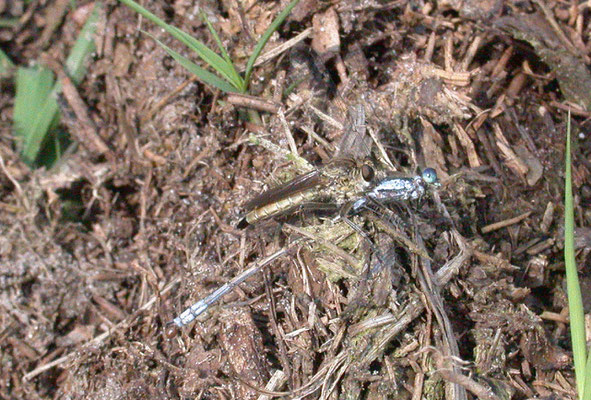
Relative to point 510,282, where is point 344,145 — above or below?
above

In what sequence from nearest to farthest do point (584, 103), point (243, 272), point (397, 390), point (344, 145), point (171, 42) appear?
point (397, 390)
point (243, 272)
point (344, 145)
point (584, 103)
point (171, 42)

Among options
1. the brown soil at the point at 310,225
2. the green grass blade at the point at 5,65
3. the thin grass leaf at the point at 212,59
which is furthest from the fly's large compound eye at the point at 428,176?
the green grass blade at the point at 5,65

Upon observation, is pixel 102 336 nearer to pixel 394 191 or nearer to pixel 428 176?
pixel 394 191

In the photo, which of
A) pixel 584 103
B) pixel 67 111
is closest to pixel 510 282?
pixel 584 103

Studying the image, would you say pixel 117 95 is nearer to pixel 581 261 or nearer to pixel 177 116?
pixel 177 116

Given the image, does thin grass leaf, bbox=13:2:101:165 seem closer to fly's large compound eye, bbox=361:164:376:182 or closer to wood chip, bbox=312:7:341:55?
wood chip, bbox=312:7:341:55

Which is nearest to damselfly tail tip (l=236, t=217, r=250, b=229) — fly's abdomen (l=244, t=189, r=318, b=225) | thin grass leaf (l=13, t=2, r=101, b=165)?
fly's abdomen (l=244, t=189, r=318, b=225)

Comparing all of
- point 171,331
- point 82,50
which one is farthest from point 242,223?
point 82,50
